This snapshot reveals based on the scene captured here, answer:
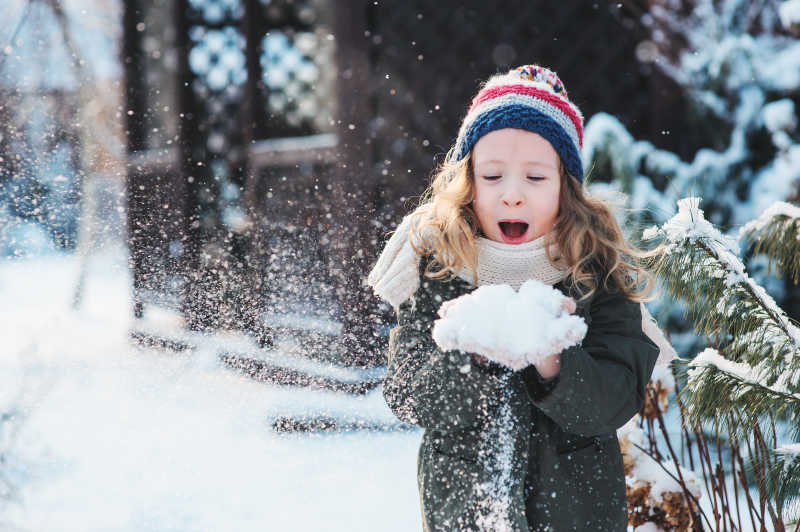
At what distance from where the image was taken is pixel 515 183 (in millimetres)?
1169

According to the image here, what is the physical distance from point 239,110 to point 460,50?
1.79 meters

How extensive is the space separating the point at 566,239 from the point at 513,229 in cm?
10

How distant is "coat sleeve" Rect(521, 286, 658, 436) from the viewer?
1007 mm

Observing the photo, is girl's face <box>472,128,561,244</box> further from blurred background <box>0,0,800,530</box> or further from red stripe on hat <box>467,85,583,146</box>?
blurred background <box>0,0,800,530</box>

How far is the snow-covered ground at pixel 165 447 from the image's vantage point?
264 cm

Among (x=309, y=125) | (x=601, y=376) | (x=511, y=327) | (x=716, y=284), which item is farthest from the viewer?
(x=309, y=125)

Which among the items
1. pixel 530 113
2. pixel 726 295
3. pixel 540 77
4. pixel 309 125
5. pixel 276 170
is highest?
pixel 309 125

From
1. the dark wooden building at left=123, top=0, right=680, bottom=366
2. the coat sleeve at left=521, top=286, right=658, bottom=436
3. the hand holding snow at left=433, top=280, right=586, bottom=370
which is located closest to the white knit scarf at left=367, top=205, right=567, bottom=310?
the coat sleeve at left=521, top=286, right=658, bottom=436

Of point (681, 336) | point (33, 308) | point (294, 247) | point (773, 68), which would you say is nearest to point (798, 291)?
point (681, 336)

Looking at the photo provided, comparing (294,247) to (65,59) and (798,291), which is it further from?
(798,291)

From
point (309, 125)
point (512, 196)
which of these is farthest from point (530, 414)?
point (309, 125)

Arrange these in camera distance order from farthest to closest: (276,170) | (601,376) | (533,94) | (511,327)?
1. (276,170)
2. (533,94)
3. (601,376)
4. (511,327)

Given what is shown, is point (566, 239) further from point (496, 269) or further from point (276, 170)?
point (276, 170)

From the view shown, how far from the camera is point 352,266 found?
13.9 feet
